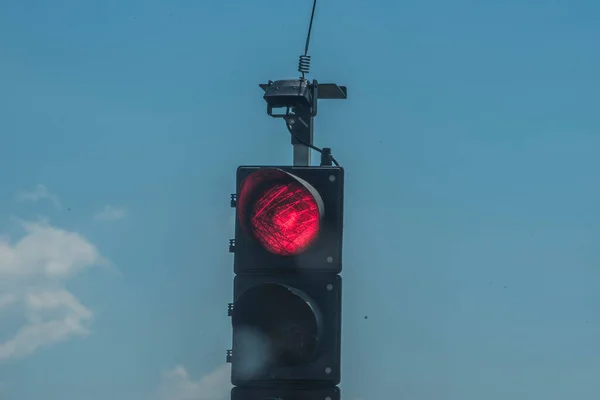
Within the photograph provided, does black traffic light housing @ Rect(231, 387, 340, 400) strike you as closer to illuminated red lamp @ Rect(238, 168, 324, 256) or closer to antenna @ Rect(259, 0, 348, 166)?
illuminated red lamp @ Rect(238, 168, 324, 256)

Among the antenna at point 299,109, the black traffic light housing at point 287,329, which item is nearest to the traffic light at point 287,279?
the black traffic light housing at point 287,329

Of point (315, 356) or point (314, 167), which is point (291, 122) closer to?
point (314, 167)

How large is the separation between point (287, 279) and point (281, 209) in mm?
409

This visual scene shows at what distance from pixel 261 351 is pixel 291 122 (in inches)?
61.7

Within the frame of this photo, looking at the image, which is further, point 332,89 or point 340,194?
point 332,89

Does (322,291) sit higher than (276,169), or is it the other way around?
(276,169)

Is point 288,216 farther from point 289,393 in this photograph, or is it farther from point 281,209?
point 289,393

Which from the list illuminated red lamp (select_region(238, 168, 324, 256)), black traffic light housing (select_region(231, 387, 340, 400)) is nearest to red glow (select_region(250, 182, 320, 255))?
illuminated red lamp (select_region(238, 168, 324, 256))

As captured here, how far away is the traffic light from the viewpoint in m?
5.84

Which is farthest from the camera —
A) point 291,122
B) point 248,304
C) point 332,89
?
point 332,89

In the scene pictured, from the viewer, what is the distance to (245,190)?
19.4ft

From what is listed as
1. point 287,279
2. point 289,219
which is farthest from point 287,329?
point 289,219

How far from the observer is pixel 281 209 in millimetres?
5832

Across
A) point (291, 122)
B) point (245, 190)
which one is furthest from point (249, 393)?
point (291, 122)
